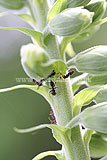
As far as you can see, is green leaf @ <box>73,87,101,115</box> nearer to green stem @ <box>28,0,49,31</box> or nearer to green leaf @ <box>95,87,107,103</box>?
green leaf @ <box>95,87,107,103</box>

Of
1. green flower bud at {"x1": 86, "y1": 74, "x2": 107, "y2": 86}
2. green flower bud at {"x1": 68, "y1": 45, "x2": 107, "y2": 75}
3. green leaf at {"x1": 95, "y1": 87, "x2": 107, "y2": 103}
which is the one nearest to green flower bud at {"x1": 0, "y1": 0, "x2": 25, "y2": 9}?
green flower bud at {"x1": 68, "y1": 45, "x2": 107, "y2": 75}

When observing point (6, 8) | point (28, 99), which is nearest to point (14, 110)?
point (28, 99)

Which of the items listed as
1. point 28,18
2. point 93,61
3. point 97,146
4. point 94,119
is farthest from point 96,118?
point 28,18

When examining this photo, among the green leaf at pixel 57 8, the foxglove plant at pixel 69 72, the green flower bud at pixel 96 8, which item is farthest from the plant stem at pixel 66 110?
the green flower bud at pixel 96 8

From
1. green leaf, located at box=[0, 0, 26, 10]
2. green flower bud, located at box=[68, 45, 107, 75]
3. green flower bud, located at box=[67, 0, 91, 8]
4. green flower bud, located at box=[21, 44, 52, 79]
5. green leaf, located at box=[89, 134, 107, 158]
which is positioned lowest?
green leaf, located at box=[89, 134, 107, 158]

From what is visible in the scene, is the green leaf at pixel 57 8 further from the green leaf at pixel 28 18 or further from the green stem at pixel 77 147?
the green stem at pixel 77 147

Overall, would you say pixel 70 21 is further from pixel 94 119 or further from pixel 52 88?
pixel 94 119
